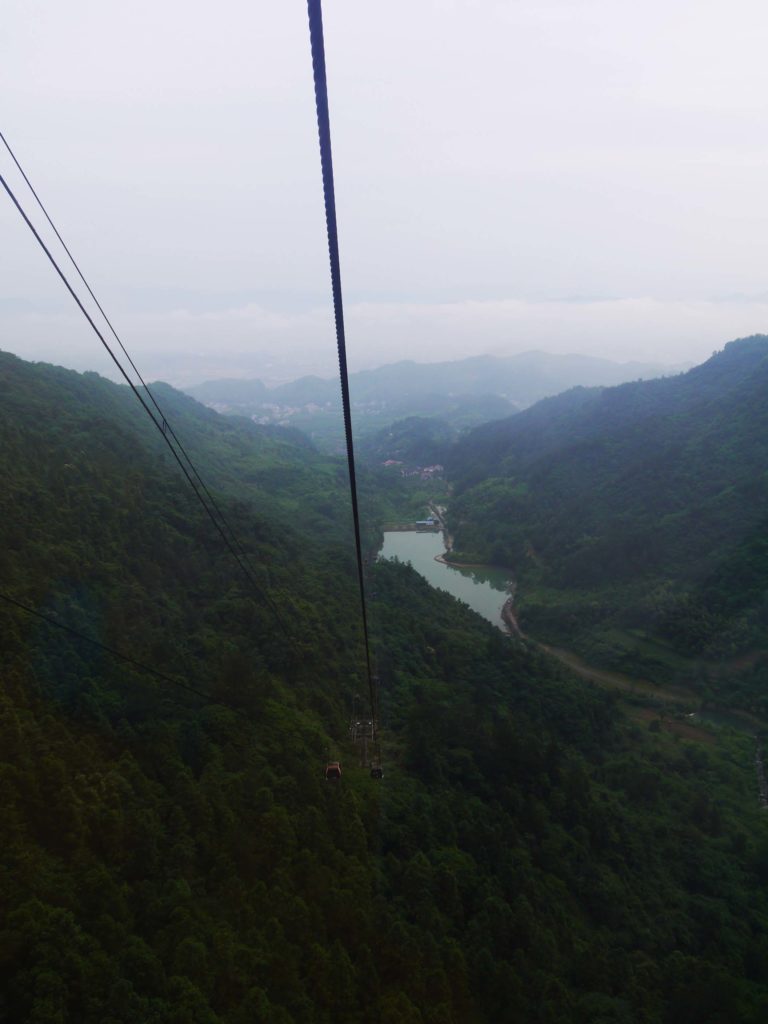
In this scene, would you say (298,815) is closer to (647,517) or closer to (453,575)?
(647,517)

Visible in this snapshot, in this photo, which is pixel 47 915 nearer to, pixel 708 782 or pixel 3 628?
pixel 3 628

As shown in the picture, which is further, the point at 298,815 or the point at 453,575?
the point at 453,575

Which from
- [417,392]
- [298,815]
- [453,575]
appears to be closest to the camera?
[298,815]

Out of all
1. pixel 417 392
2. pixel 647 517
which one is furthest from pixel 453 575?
pixel 417 392

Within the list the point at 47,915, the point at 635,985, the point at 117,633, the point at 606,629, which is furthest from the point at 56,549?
the point at 606,629

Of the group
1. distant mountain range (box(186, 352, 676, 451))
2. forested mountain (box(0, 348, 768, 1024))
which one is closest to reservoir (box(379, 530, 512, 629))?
forested mountain (box(0, 348, 768, 1024))

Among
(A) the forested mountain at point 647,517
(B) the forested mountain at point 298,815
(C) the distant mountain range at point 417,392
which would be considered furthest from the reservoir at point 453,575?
(C) the distant mountain range at point 417,392
